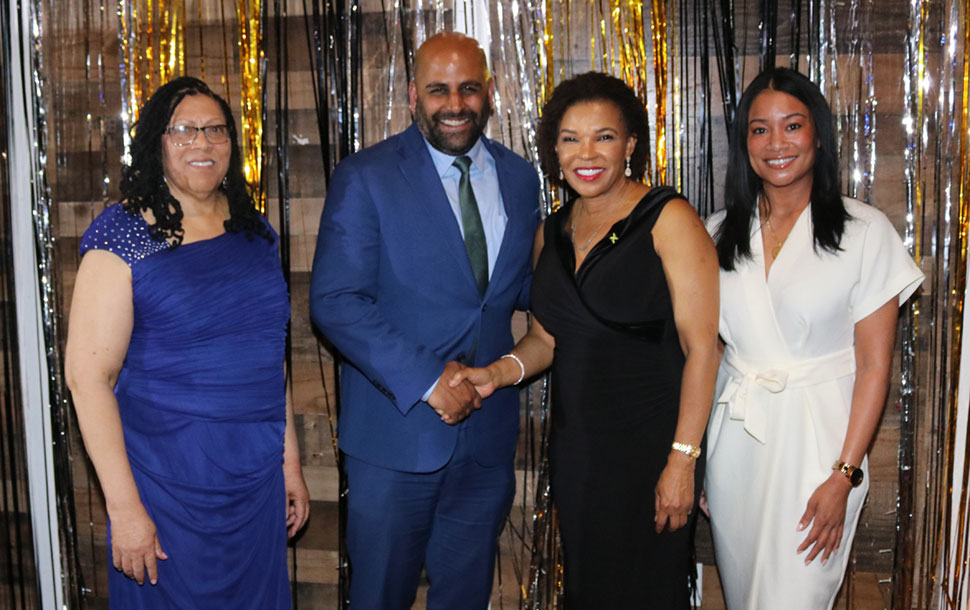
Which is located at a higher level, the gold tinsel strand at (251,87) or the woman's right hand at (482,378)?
the gold tinsel strand at (251,87)

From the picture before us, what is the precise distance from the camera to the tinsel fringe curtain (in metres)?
2.22

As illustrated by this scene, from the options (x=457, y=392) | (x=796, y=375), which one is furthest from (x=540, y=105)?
(x=796, y=375)

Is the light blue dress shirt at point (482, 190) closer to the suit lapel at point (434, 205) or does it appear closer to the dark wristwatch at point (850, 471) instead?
the suit lapel at point (434, 205)

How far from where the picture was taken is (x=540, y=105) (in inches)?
91.1

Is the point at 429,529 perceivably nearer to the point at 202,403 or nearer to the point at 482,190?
the point at 202,403

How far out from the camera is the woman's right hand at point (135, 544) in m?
1.63

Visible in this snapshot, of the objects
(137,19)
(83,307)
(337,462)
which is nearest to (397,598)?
(337,462)

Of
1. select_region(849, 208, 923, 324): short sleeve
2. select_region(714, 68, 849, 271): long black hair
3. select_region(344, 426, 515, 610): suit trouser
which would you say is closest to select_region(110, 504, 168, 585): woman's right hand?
select_region(344, 426, 515, 610): suit trouser

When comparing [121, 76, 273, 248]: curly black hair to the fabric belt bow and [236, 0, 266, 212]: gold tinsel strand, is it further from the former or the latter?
the fabric belt bow

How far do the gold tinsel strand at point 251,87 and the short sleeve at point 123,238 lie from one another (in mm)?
833

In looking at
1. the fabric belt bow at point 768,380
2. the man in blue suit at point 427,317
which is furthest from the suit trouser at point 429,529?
the fabric belt bow at point 768,380

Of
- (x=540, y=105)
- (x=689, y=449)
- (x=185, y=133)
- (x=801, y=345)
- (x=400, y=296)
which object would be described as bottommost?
(x=689, y=449)

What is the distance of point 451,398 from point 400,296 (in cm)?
26

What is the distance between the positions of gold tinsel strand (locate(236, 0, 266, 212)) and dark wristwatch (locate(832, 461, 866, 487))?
5.61ft
